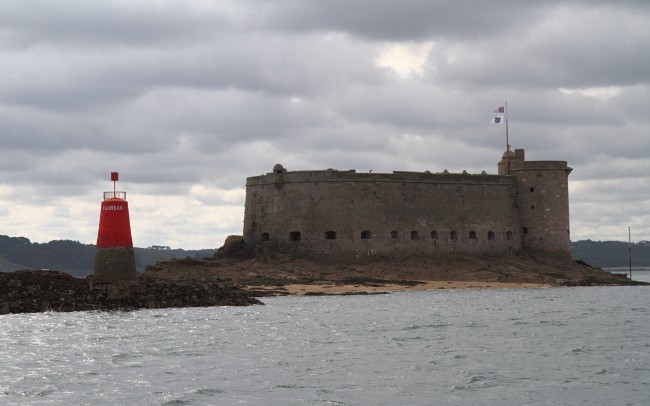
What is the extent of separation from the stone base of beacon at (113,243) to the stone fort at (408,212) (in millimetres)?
15227

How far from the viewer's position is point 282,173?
164ft

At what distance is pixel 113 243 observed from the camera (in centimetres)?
3469

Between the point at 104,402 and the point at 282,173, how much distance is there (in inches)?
1340

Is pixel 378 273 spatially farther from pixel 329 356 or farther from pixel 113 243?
pixel 329 356

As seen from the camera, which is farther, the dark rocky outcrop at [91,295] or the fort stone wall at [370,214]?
the fort stone wall at [370,214]

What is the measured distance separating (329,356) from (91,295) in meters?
12.9

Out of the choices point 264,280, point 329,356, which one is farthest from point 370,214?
point 329,356

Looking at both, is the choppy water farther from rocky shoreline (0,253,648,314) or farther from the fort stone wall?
the fort stone wall

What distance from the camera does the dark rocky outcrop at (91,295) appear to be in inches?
1235

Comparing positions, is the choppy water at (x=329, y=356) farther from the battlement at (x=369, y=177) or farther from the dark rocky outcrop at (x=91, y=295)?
the battlement at (x=369, y=177)

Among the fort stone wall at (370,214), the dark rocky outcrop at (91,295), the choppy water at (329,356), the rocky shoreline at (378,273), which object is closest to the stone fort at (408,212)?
the fort stone wall at (370,214)

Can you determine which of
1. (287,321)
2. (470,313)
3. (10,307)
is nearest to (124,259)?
(10,307)

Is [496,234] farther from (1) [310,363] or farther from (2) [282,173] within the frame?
(1) [310,363]

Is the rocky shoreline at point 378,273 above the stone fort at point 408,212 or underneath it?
underneath
